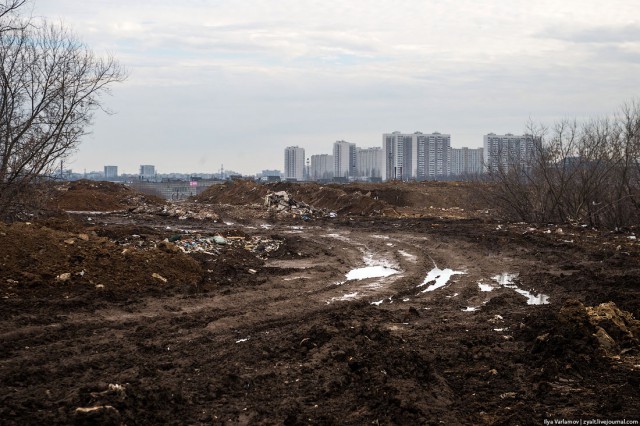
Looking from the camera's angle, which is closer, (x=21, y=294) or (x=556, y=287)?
(x=21, y=294)

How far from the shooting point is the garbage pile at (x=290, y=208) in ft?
124

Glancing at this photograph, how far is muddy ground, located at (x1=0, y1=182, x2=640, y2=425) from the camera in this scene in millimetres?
5664

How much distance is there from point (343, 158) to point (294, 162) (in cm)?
1395

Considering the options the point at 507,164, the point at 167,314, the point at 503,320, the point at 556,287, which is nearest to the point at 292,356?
the point at 167,314

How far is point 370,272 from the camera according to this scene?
16328mm

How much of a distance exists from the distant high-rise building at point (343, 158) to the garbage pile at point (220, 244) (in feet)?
474

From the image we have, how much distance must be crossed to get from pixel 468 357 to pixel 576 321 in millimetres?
1655

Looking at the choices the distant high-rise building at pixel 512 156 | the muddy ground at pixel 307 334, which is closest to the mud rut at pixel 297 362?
the muddy ground at pixel 307 334

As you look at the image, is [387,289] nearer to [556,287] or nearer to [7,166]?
[556,287]

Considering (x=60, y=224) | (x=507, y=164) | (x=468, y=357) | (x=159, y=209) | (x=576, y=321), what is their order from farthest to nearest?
(x=159, y=209) < (x=507, y=164) < (x=60, y=224) < (x=576, y=321) < (x=468, y=357)

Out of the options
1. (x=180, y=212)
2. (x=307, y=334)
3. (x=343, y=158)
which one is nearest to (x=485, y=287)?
(x=307, y=334)

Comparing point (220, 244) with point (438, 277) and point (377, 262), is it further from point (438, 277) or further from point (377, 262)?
point (438, 277)

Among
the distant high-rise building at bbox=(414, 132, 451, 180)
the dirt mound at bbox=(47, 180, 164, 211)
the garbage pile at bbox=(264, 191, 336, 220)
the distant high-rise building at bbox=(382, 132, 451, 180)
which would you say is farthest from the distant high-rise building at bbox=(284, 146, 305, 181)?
the garbage pile at bbox=(264, 191, 336, 220)

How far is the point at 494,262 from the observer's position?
17969mm
